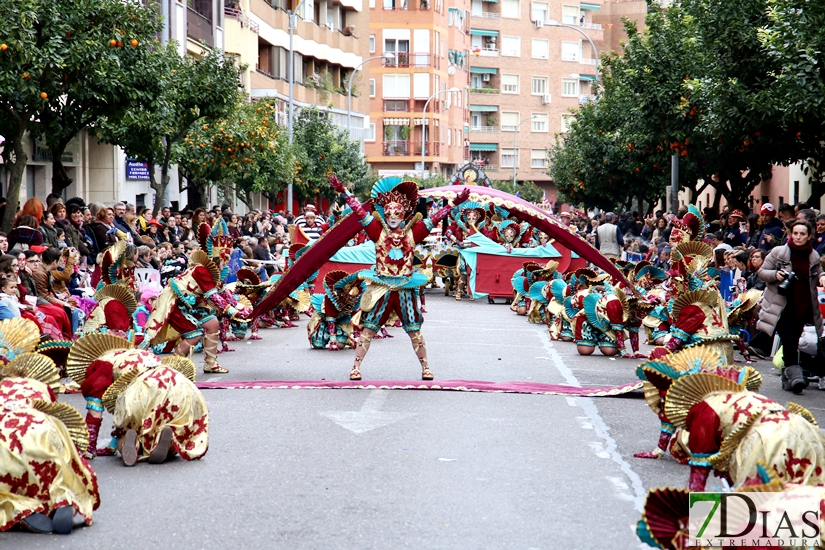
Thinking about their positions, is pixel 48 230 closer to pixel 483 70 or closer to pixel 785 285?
pixel 785 285

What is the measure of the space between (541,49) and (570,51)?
10.1ft

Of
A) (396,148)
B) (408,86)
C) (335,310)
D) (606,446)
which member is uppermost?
(408,86)

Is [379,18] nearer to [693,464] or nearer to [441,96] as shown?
[441,96]

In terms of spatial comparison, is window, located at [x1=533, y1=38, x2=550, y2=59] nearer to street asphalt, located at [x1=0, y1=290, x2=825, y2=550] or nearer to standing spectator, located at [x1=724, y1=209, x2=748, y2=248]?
standing spectator, located at [x1=724, y1=209, x2=748, y2=248]

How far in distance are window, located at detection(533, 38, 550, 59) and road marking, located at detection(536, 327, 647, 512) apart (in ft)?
267

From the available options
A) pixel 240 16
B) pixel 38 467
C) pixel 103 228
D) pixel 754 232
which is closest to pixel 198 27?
pixel 240 16

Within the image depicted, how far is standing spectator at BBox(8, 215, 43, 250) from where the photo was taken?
568 inches

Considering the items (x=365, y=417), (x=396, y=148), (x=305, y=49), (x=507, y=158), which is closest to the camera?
(x=365, y=417)

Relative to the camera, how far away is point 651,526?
4992 mm

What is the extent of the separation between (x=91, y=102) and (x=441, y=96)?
6411 cm

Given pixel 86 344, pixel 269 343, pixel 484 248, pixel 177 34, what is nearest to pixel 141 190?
pixel 177 34

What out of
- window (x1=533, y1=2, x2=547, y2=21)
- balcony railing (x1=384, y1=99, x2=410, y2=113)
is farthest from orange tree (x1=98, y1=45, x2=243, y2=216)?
window (x1=533, y1=2, x2=547, y2=21)

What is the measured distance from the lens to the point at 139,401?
780cm

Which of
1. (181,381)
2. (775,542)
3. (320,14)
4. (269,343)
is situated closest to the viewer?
(775,542)
